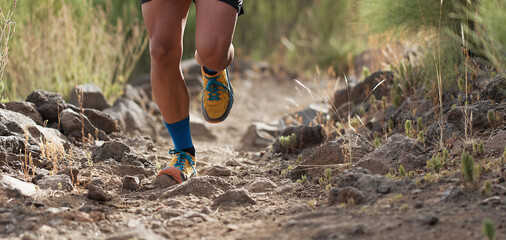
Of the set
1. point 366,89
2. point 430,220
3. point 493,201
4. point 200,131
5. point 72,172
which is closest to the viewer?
point 430,220

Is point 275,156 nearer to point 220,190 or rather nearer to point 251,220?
point 220,190

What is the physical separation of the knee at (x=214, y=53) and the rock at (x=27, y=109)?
1471 millimetres

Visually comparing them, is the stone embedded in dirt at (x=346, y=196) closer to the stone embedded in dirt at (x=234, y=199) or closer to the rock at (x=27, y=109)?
the stone embedded in dirt at (x=234, y=199)

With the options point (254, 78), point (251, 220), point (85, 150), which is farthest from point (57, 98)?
point (254, 78)

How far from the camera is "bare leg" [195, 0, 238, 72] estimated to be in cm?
292

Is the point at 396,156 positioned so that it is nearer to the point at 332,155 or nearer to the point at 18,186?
the point at 332,155

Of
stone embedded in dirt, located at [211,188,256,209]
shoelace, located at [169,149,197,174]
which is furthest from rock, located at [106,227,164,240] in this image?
shoelace, located at [169,149,197,174]

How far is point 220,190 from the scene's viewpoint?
9.87 feet

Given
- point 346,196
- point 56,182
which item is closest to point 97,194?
point 56,182

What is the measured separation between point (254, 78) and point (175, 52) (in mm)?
5015

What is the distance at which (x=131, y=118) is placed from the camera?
4.91 metres

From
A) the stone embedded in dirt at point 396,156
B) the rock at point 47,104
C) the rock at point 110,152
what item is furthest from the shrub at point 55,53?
the stone embedded in dirt at point 396,156

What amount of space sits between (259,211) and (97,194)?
0.78 m

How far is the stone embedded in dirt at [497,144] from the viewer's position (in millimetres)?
2811
